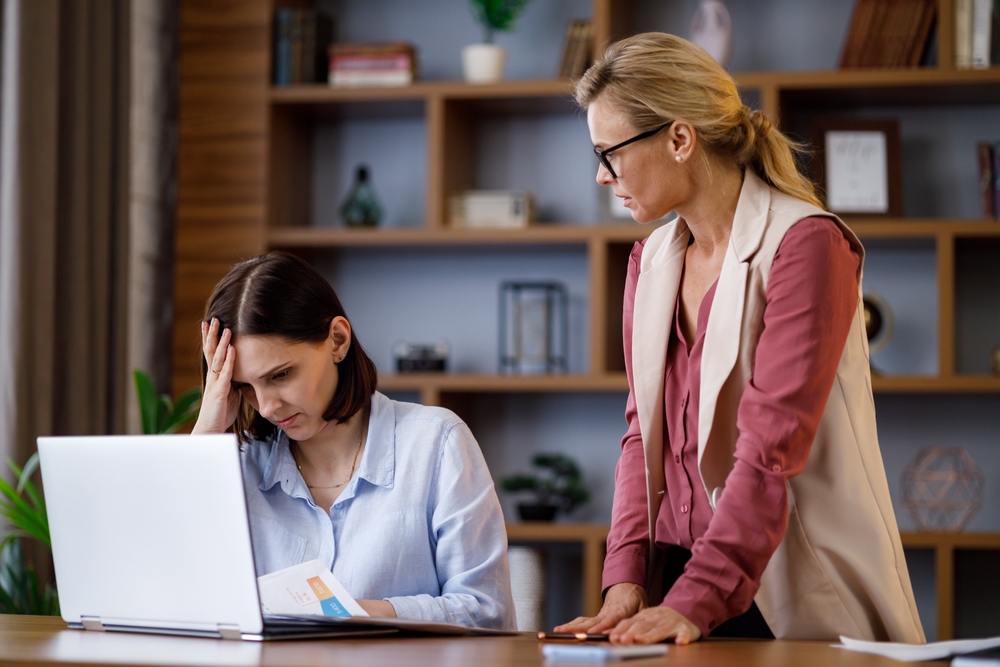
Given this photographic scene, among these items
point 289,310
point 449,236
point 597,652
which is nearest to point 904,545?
point 449,236

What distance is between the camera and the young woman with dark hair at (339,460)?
1.53 meters

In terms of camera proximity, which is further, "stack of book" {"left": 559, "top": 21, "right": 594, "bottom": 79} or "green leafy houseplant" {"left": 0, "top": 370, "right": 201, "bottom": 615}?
"stack of book" {"left": 559, "top": 21, "right": 594, "bottom": 79}

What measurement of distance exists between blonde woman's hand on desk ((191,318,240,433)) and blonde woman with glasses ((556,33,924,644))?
58cm

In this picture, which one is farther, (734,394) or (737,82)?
(737,82)

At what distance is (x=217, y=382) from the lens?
5.35 ft

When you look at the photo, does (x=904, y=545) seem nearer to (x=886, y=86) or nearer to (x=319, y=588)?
(x=886, y=86)

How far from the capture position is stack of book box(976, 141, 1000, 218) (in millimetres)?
3016

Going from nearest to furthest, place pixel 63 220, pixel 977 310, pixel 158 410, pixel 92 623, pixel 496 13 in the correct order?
1. pixel 92 623
2. pixel 158 410
3. pixel 63 220
4. pixel 977 310
5. pixel 496 13

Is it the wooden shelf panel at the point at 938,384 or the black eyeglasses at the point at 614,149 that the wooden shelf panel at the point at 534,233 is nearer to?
the wooden shelf panel at the point at 938,384

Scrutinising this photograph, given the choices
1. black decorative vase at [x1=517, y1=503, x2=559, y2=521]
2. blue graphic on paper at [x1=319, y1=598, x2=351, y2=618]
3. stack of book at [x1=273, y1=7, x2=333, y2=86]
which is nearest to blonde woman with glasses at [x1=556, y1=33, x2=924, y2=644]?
blue graphic on paper at [x1=319, y1=598, x2=351, y2=618]

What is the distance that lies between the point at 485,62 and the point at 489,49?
4 centimetres

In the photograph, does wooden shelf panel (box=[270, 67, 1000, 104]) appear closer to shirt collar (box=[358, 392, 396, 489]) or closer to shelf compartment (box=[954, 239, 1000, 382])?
shelf compartment (box=[954, 239, 1000, 382])

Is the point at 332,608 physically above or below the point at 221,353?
below

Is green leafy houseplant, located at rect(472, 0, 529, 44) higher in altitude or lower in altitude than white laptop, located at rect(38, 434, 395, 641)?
higher
